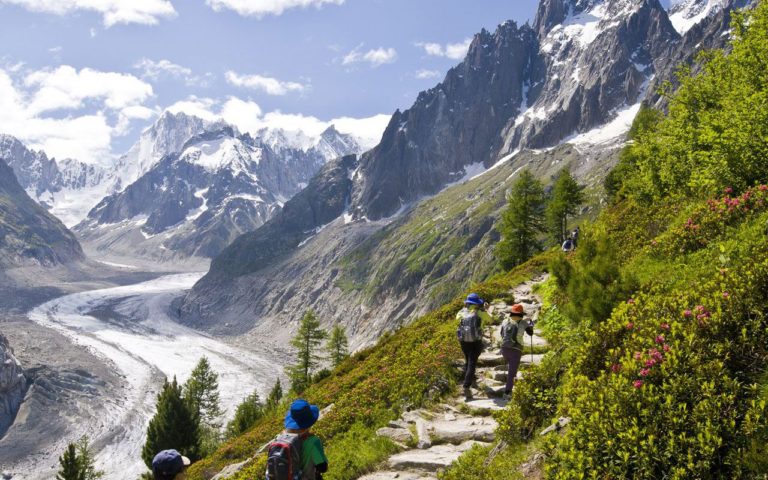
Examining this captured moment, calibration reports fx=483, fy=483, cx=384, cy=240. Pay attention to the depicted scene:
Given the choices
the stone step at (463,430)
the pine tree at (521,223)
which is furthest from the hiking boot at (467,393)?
the pine tree at (521,223)

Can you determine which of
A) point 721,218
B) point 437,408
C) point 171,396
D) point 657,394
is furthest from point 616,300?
point 171,396

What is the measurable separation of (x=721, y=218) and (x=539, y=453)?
26.7 ft

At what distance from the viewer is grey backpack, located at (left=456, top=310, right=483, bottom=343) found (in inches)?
553

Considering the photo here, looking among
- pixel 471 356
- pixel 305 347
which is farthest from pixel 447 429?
pixel 305 347

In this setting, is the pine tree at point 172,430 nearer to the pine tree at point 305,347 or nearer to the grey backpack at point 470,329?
the pine tree at point 305,347

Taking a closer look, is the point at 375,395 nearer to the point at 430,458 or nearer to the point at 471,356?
the point at 471,356

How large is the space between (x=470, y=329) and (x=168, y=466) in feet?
28.1

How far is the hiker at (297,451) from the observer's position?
752 cm

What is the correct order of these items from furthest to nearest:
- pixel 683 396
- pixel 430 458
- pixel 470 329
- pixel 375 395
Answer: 1. pixel 375 395
2. pixel 470 329
3. pixel 430 458
4. pixel 683 396

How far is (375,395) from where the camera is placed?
16562 mm

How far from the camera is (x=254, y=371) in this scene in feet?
460

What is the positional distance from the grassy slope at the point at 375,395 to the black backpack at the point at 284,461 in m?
3.98

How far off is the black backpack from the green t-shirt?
0.34 feet

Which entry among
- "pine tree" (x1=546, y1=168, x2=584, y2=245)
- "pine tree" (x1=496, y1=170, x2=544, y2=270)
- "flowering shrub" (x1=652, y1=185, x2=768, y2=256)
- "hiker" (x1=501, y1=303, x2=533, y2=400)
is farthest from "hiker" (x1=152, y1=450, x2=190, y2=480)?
"pine tree" (x1=546, y1=168, x2=584, y2=245)
